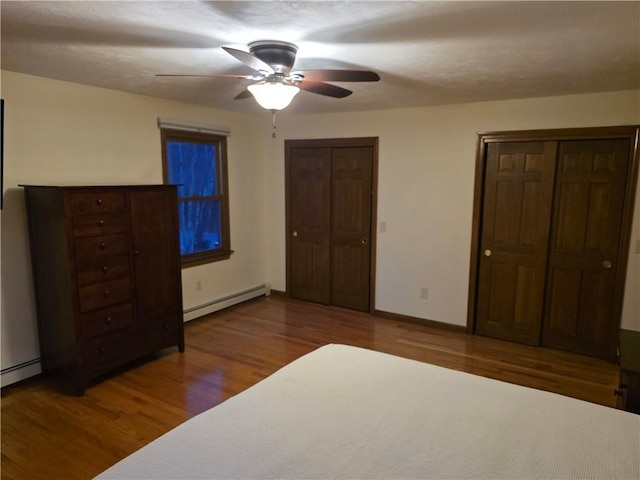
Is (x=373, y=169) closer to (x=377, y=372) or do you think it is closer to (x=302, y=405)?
(x=377, y=372)

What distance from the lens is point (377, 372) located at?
2035 mm

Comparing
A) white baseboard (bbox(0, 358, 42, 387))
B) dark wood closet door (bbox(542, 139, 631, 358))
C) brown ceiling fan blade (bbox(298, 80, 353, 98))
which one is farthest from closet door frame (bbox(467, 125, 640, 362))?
white baseboard (bbox(0, 358, 42, 387))

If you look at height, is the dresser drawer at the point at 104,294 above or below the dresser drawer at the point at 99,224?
below

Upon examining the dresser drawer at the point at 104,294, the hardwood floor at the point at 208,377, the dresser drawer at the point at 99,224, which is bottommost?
the hardwood floor at the point at 208,377

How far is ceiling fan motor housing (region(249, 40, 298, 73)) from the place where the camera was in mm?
2096

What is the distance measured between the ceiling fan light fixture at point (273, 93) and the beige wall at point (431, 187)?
2.24 metres

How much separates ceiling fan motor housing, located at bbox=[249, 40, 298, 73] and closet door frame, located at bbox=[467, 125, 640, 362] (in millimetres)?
2375

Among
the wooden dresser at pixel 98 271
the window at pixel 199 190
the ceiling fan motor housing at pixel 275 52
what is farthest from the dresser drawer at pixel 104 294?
the ceiling fan motor housing at pixel 275 52

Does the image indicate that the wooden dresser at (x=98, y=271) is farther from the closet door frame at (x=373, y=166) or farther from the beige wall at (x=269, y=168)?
the closet door frame at (x=373, y=166)

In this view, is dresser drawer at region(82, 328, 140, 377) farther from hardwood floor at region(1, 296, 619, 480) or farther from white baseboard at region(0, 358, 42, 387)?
white baseboard at region(0, 358, 42, 387)

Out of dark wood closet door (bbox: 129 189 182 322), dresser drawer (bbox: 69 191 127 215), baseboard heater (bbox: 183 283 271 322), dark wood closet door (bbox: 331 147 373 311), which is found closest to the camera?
dresser drawer (bbox: 69 191 127 215)

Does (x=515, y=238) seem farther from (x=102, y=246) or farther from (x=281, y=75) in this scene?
(x=102, y=246)

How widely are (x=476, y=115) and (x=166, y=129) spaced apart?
2.92m

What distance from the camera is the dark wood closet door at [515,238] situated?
3.68m
